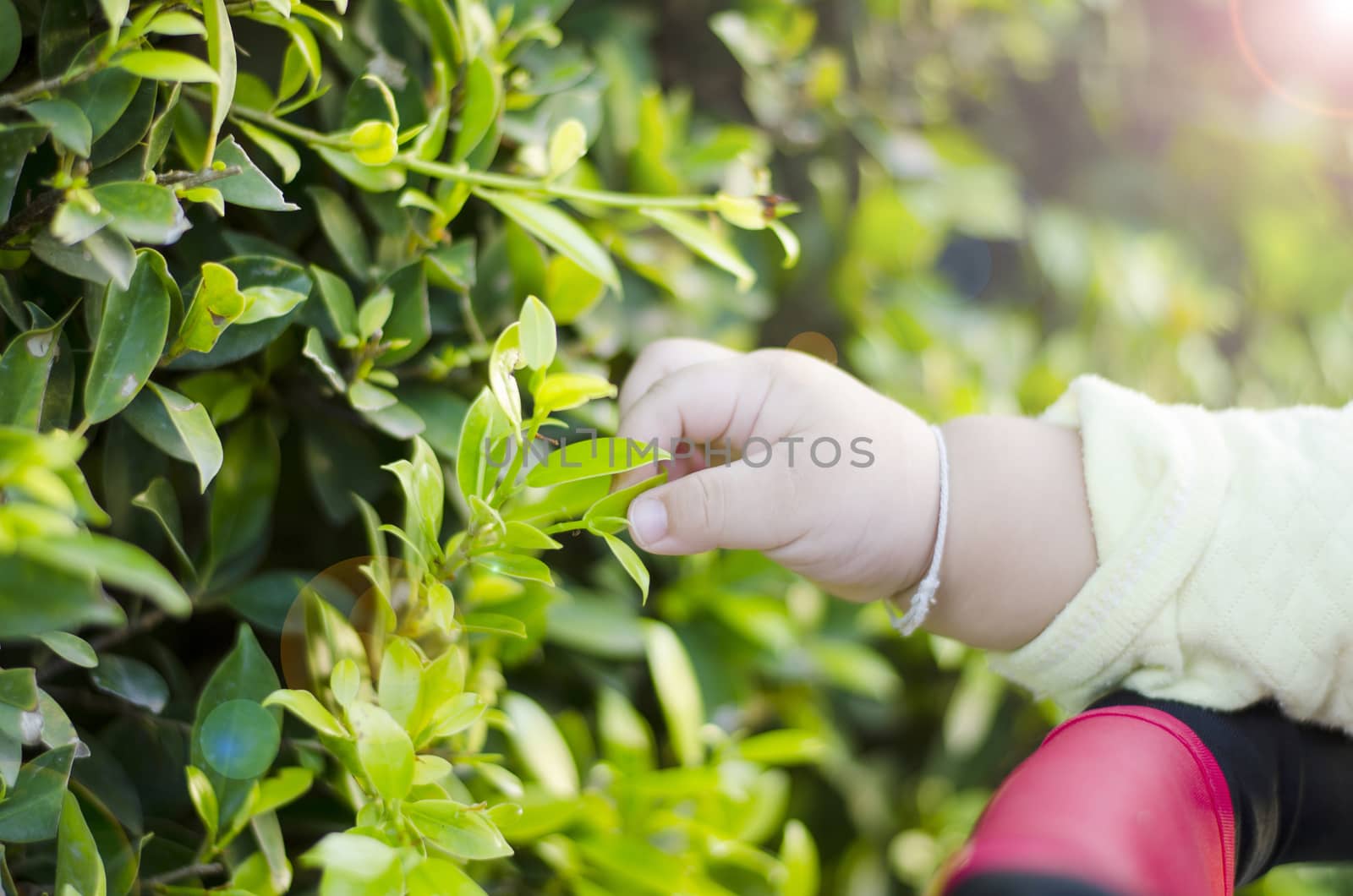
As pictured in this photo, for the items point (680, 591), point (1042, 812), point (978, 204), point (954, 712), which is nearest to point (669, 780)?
point (680, 591)

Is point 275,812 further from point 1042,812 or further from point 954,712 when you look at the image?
point 954,712

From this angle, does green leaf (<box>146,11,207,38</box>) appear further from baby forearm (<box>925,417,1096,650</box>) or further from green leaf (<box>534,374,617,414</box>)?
baby forearm (<box>925,417,1096,650</box>)

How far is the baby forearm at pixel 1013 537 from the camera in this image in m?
0.61

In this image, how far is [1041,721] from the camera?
114 cm

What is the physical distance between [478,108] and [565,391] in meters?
0.19

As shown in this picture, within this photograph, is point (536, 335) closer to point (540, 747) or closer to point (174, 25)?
point (174, 25)

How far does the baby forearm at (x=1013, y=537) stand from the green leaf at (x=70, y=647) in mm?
475

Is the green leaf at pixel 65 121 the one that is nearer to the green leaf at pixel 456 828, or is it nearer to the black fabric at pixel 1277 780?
the green leaf at pixel 456 828

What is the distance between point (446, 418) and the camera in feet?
1.94

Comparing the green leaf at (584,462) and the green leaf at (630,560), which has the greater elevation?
the green leaf at (584,462)

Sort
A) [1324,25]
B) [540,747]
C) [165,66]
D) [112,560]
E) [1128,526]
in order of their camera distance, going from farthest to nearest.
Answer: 1. [1324,25]
2. [540,747]
3. [1128,526]
4. [165,66]
5. [112,560]

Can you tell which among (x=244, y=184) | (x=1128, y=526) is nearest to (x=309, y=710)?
(x=244, y=184)

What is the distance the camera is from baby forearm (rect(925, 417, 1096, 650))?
61 cm

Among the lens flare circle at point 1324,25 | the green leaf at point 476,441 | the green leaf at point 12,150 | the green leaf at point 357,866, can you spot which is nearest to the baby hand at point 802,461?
the green leaf at point 476,441
